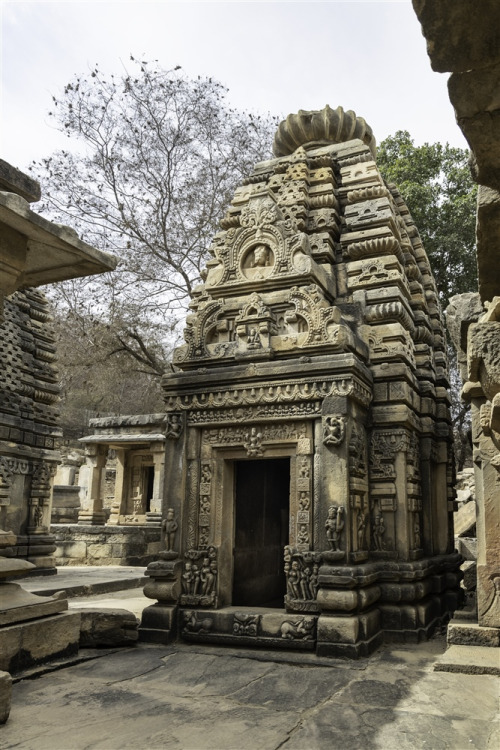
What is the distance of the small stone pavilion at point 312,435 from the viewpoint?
6.52 metres

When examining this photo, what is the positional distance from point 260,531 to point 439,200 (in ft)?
45.2

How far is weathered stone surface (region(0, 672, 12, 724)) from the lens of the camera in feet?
13.3

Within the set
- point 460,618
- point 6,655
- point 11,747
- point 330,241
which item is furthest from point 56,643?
point 330,241

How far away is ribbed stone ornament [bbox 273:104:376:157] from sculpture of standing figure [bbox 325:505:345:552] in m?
7.05

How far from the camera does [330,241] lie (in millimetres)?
8562

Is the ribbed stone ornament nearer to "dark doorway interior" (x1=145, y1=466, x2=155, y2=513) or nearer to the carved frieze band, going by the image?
the carved frieze band

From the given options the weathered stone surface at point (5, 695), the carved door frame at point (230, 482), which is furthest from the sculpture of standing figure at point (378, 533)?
the weathered stone surface at point (5, 695)

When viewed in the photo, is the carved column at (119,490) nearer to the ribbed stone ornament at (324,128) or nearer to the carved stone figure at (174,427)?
the ribbed stone ornament at (324,128)

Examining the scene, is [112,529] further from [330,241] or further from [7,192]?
[7,192]

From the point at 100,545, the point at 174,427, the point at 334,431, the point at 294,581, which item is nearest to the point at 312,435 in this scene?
the point at 334,431

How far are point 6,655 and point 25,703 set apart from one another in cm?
61

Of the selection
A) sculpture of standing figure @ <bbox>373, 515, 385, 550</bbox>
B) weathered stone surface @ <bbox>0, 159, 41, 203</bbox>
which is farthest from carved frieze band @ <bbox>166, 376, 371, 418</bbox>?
weathered stone surface @ <bbox>0, 159, 41, 203</bbox>

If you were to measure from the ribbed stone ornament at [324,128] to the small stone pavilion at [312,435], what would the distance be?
1456mm

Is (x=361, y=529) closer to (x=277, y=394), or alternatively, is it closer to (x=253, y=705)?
(x=277, y=394)
